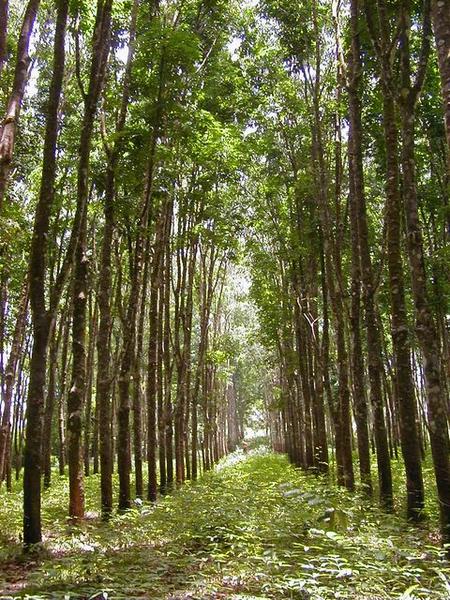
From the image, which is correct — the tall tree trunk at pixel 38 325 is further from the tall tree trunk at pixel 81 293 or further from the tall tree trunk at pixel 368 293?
the tall tree trunk at pixel 368 293

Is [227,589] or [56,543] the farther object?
[56,543]

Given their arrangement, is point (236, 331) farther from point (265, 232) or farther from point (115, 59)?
point (115, 59)

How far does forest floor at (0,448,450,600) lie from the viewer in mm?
4922

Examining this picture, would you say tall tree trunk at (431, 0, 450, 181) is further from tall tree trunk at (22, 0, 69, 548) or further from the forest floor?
tall tree trunk at (22, 0, 69, 548)

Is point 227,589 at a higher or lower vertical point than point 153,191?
lower

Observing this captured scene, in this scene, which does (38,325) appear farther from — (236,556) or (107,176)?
(107,176)

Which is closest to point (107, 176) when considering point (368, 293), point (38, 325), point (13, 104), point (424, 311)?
point (13, 104)

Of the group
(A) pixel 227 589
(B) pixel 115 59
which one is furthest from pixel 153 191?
(A) pixel 227 589

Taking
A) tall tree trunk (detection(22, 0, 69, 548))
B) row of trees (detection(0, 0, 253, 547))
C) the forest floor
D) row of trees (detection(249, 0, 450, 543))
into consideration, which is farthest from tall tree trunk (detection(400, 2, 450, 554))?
tall tree trunk (detection(22, 0, 69, 548))

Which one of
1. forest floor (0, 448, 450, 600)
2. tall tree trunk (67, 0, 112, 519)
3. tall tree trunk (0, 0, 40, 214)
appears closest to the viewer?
forest floor (0, 448, 450, 600)

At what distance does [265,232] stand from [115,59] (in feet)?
31.3

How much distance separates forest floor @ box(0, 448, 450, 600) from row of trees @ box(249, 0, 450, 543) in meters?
1.09

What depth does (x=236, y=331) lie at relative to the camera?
4609 cm

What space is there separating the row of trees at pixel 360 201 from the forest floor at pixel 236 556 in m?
1.09
